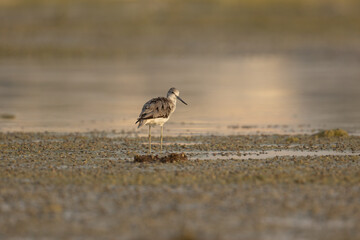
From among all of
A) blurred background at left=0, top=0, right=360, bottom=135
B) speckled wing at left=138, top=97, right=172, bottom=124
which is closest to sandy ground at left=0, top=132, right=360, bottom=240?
speckled wing at left=138, top=97, right=172, bottom=124

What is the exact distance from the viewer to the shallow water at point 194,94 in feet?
78.1

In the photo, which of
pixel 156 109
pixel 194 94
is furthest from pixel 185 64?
pixel 156 109

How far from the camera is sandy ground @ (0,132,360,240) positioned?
10039 mm

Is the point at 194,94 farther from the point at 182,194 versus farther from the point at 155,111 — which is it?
the point at 182,194

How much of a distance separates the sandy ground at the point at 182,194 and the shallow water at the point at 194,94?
5.65 m

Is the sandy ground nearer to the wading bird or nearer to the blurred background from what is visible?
the wading bird

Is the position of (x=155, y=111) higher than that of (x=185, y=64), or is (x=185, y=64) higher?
(x=185, y=64)

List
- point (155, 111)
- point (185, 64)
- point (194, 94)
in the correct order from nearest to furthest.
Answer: point (155, 111) < point (194, 94) < point (185, 64)

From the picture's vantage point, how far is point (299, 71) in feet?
159

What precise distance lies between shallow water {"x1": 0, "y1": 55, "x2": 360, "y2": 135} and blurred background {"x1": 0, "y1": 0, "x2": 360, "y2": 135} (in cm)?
6

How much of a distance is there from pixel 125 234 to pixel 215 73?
38.3 meters

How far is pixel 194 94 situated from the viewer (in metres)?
34.4

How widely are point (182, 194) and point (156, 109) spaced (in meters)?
6.05

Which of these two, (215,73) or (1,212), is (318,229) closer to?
(1,212)
